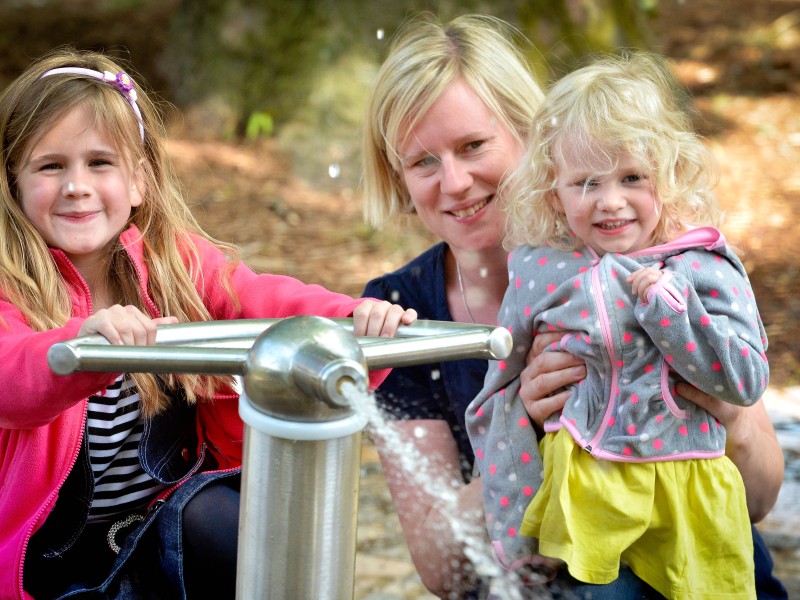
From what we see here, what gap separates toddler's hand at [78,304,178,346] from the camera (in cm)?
132

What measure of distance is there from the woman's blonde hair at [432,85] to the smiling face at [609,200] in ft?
1.43

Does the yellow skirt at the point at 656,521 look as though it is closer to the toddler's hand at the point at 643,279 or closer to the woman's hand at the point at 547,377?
the woman's hand at the point at 547,377

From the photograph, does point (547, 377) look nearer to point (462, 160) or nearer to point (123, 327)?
point (462, 160)

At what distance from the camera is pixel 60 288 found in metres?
1.81

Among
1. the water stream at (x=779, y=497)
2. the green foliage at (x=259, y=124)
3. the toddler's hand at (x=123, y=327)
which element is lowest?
the water stream at (x=779, y=497)

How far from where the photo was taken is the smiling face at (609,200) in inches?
69.5

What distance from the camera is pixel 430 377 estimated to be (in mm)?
2314

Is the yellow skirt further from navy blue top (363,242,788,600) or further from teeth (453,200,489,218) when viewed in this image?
teeth (453,200,489,218)

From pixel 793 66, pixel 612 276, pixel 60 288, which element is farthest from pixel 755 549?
pixel 793 66

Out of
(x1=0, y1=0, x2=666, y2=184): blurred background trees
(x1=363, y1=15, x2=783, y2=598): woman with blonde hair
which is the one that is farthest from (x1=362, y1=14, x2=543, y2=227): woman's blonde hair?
(x1=0, y1=0, x2=666, y2=184): blurred background trees

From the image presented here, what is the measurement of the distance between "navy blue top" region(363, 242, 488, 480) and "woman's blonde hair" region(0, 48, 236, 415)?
21.2 inches

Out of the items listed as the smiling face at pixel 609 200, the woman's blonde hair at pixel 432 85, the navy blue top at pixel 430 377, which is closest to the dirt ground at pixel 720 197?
the woman's blonde hair at pixel 432 85

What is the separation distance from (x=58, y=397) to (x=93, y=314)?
202 mm

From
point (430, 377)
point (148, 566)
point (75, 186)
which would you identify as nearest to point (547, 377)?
point (430, 377)
